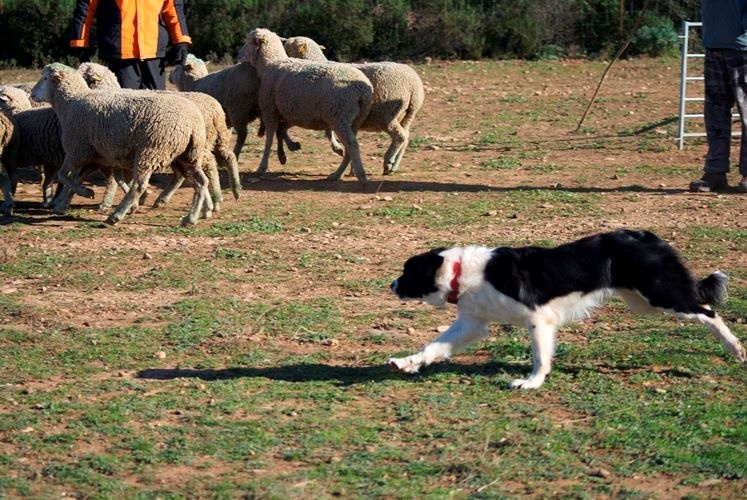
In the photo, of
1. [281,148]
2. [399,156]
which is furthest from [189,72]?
[399,156]

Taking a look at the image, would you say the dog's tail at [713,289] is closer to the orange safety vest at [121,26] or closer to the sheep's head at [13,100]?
the sheep's head at [13,100]

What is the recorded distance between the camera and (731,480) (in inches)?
207

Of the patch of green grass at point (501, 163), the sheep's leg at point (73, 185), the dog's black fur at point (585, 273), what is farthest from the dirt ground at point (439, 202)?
the dog's black fur at point (585, 273)

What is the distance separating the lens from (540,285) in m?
6.42

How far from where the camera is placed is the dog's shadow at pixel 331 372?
6688 millimetres

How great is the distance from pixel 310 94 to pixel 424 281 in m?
6.29

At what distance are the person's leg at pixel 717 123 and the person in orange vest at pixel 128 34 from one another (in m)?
5.44

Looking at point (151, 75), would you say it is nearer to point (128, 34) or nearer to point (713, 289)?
point (128, 34)

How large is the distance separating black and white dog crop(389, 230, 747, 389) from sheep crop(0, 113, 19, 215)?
5667 mm

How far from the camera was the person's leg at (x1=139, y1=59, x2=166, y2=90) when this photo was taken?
12688mm

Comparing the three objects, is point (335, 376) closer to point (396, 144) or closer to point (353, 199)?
point (353, 199)

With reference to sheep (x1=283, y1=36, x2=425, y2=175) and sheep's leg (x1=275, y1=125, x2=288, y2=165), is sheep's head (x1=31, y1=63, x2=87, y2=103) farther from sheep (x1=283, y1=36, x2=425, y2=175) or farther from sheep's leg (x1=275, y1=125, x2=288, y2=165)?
sheep (x1=283, y1=36, x2=425, y2=175)

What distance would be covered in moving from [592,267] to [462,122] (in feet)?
33.4

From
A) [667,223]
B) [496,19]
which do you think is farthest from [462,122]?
[496,19]
